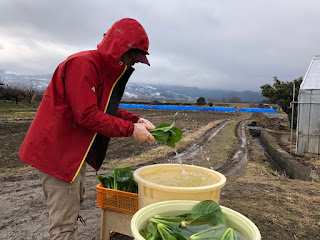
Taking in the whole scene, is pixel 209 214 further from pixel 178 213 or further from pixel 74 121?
pixel 74 121

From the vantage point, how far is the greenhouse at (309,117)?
8.81 m

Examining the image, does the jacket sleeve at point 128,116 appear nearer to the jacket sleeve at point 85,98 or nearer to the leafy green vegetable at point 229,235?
the jacket sleeve at point 85,98

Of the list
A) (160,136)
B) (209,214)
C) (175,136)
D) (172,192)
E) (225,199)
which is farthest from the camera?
(225,199)

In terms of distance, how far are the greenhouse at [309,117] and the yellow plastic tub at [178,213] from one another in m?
8.69

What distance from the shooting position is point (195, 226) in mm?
1656

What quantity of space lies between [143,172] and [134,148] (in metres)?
7.26

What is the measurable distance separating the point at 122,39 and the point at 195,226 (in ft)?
5.10

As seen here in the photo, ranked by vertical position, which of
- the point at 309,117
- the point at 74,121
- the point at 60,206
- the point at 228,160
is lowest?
the point at 228,160

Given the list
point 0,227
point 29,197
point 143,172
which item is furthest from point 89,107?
point 29,197

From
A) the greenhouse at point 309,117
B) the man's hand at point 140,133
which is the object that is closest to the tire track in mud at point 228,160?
the greenhouse at point 309,117

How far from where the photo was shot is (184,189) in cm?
192

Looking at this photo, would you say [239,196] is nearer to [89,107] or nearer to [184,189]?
[184,189]

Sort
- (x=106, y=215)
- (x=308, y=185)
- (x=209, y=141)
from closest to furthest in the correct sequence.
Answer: (x=106, y=215) → (x=308, y=185) → (x=209, y=141)

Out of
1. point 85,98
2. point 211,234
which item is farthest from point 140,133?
point 211,234
